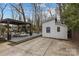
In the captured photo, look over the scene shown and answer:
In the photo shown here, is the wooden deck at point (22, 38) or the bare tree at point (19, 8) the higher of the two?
the bare tree at point (19, 8)

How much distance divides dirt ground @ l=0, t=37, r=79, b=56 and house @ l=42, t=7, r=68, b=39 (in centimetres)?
7

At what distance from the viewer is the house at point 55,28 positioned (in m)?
3.08

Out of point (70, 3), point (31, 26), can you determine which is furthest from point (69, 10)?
point (31, 26)

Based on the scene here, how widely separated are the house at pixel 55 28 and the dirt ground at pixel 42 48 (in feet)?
0.22

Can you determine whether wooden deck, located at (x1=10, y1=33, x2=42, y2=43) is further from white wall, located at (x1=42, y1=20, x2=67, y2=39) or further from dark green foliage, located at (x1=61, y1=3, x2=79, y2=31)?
dark green foliage, located at (x1=61, y1=3, x2=79, y2=31)

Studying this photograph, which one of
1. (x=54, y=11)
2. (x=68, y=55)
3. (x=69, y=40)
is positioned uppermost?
(x=54, y=11)

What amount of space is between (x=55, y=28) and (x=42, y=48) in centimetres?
32

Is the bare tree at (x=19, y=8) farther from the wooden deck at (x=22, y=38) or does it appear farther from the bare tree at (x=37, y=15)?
the wooden deck at (x=22, y=38)

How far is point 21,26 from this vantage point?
307 cm

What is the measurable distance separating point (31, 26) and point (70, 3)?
607mm

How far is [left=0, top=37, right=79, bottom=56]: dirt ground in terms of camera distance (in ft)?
9.97

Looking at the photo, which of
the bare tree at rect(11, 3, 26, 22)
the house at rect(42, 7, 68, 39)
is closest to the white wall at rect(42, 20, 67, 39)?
the house at rect(42, 7, 68, 39)

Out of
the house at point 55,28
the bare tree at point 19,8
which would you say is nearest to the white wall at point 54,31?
the house at point 55,28

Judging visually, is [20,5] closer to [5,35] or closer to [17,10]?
[17,10]
